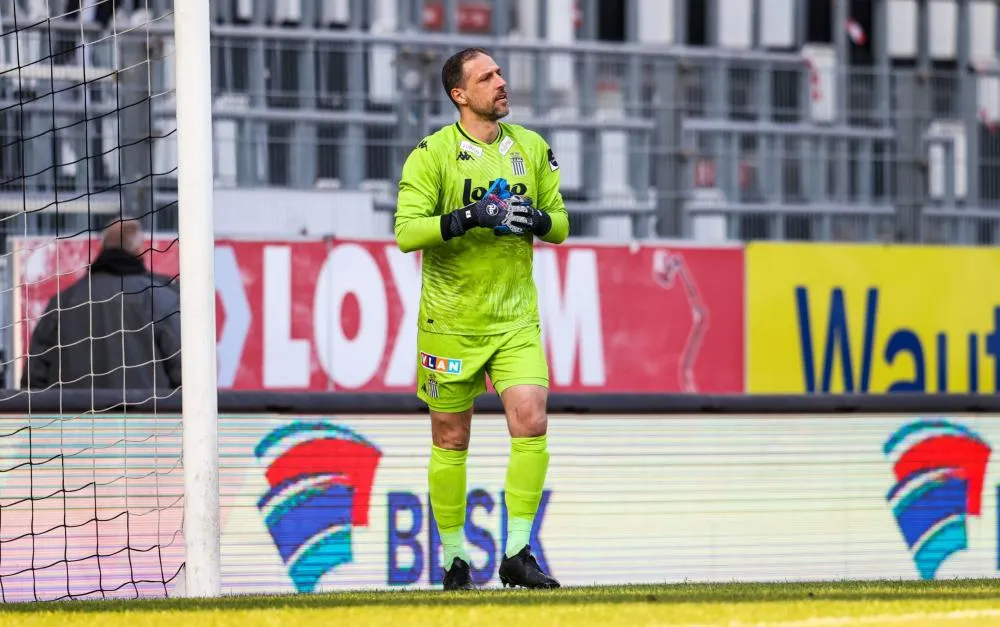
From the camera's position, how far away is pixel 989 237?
12.4m

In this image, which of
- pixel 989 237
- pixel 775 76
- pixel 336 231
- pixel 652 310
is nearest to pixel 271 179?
pixel 336 231

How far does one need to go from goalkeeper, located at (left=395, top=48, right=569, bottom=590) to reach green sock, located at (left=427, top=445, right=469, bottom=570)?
13 mm

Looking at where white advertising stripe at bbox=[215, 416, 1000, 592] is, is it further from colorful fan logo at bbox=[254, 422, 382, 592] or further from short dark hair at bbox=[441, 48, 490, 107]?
short dark hair at bbox=[441, 48, 490, 107]

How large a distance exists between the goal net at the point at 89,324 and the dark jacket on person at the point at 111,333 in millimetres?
10

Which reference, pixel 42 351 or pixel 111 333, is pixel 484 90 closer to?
pixel 111 333

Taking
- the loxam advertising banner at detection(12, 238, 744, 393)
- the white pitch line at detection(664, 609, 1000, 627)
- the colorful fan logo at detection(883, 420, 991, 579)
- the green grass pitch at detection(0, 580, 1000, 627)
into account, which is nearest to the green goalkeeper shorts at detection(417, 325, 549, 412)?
the green grass pitch at detection(0, 580, 1000, 627)

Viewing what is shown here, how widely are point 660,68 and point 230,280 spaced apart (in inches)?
127

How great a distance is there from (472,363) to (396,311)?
15.9ft

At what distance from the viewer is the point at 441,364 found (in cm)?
606

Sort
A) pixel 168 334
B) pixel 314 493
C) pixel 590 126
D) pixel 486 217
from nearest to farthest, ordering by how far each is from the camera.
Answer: pixel 486 217, pixel 314 493, pixel 168 334, pixel 590 126

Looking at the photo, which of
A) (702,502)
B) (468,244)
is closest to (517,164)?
(468,244)

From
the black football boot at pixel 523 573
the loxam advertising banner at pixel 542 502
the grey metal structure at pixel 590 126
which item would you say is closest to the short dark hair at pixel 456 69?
the black football boot at pixel 523 573

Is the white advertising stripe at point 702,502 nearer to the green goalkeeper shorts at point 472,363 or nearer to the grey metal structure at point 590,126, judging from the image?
the green goalkeeper shorts at point 472,363

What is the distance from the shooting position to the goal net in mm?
7105
